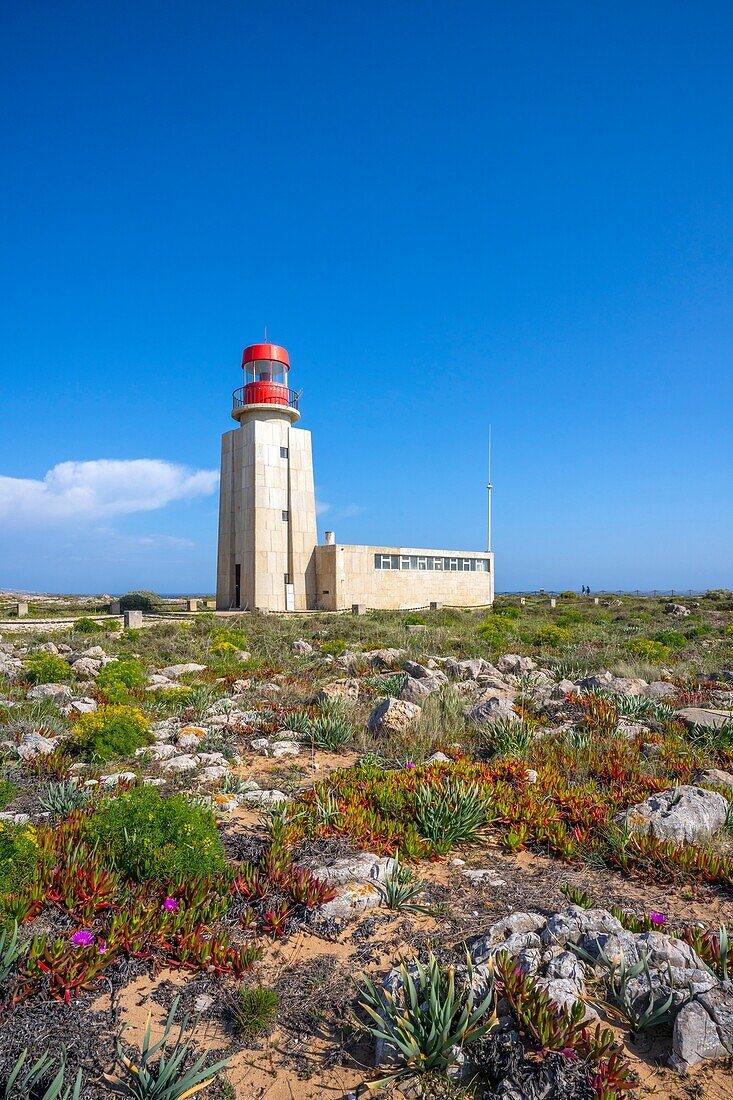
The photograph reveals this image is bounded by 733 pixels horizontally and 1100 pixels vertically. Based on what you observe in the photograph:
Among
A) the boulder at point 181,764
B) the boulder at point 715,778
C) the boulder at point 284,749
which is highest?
the boulder at point 181,764

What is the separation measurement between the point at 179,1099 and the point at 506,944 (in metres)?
2.00

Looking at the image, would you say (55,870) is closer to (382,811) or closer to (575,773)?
(382,811)

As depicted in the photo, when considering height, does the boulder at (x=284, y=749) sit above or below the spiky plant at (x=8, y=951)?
below

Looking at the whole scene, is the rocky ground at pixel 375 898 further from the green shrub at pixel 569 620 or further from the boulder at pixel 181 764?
the green shrub at pixel 569 620

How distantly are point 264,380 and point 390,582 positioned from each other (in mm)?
14294

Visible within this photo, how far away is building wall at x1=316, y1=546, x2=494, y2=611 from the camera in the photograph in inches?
1328

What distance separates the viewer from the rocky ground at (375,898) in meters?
2.92

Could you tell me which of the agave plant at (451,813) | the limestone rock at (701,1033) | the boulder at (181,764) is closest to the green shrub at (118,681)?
the boulder at (181,764)

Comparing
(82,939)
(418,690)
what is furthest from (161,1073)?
(418,690)

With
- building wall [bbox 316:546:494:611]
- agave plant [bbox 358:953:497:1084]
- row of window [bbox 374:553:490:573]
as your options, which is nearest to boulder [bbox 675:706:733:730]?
agave plant [bbox 358:953:497:1084]

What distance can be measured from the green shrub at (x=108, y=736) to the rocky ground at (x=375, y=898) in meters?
0.04

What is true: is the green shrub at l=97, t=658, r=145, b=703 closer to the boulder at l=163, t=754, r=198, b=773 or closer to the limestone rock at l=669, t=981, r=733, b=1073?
the boulder at l=163, t=754, r=198, b=773

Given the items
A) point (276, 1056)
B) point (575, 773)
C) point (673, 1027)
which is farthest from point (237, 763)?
point (673, 1027)

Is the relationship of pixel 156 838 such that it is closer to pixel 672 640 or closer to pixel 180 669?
pixel 180 669
